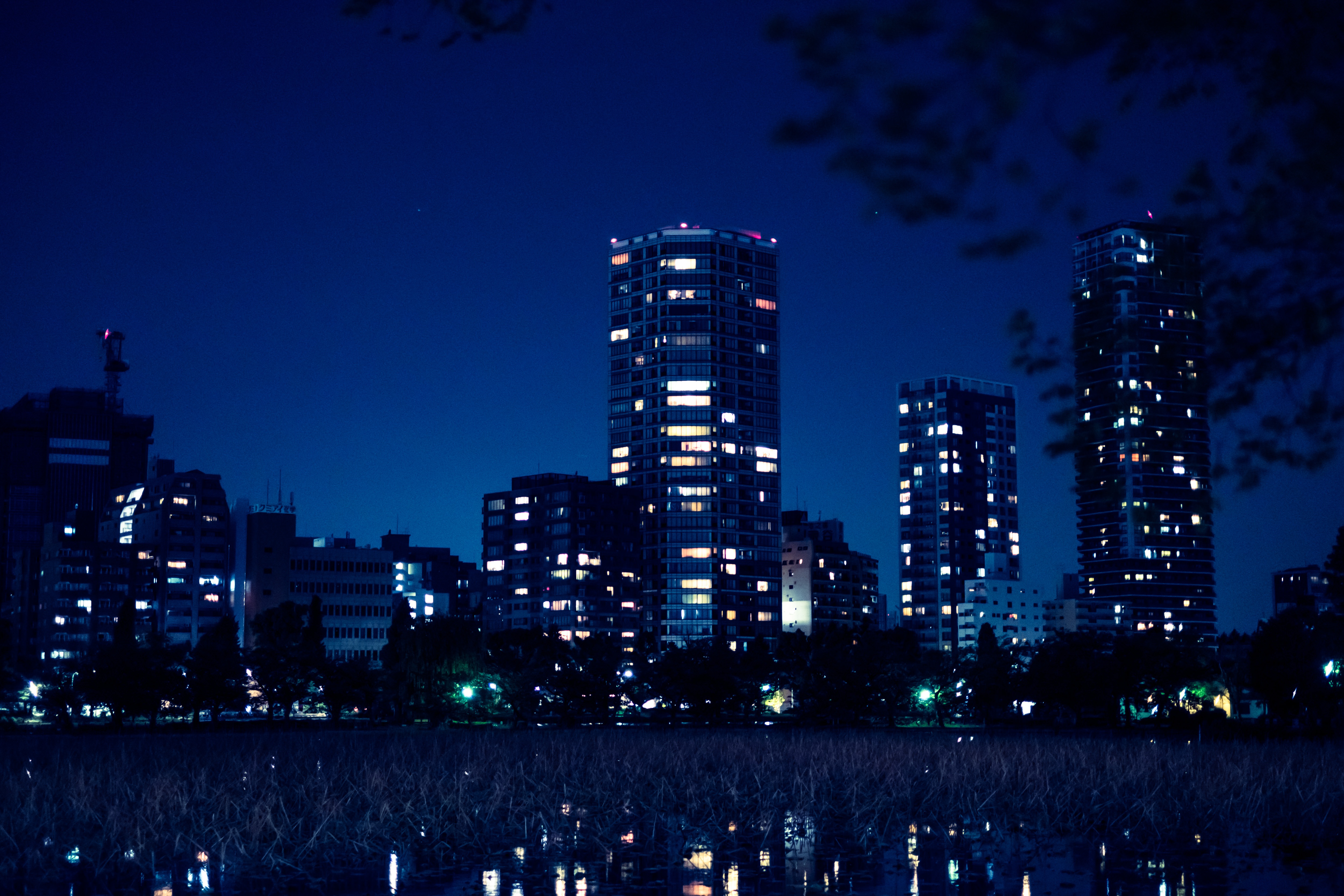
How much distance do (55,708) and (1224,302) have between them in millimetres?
107815

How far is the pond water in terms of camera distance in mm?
22531

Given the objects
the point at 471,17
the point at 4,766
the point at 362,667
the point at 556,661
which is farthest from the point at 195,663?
the point at 471,17

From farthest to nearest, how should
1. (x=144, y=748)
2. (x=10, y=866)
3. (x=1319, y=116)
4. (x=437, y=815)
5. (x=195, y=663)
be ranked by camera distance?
(x=195, y=663) → (x=144, y=748) → (x=437, y=815) → (x=10, y=866) → (x=1319, y=116)

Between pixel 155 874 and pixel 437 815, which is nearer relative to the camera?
pixel 155 874

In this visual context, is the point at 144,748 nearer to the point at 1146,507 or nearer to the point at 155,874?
the point at 155,874

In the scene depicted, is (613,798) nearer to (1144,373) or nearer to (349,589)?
(1144,373)

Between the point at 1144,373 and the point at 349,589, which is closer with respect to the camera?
the point at 1144,373

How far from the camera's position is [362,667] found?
106 m

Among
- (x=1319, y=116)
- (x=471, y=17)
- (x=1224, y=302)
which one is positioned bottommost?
(x=1224, y=302)

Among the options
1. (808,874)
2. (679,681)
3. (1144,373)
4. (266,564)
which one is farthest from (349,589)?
(1144,373)

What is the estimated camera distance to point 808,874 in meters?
24.3

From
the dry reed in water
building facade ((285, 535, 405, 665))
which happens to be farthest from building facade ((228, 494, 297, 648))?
the dry reed in water

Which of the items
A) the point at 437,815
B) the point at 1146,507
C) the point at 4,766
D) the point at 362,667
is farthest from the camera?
the point at 362,667

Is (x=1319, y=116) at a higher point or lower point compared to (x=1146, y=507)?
higher
